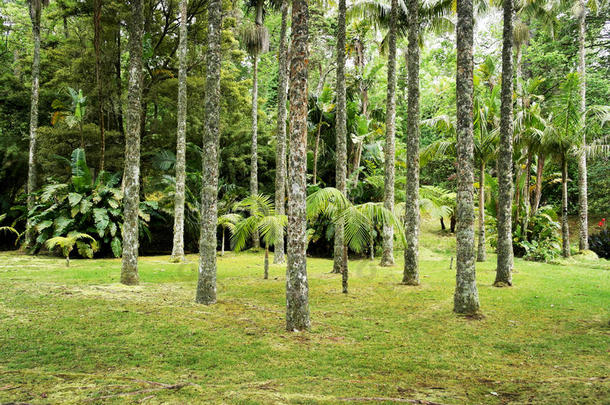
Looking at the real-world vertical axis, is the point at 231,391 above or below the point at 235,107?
below

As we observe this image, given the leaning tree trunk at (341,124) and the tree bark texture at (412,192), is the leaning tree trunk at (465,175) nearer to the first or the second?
the tree bark texture at (412,192)

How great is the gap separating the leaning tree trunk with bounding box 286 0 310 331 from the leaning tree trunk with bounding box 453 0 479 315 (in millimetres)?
2840

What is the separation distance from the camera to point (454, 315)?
674cm

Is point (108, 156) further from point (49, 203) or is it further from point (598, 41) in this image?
point (598, 41)

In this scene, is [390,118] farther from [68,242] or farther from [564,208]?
[68,242]

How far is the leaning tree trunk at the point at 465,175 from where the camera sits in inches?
265

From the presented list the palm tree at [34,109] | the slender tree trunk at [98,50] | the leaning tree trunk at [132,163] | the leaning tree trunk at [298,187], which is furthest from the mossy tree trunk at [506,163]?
the palm tree at [34,109]

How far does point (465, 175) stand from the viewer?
6832 mm

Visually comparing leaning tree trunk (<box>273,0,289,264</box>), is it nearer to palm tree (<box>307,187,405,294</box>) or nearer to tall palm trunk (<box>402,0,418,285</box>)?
tall palm trunk (<box>402,0,418,285</box>)

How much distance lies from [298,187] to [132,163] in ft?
14.6

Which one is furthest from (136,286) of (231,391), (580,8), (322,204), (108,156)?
(580,8)

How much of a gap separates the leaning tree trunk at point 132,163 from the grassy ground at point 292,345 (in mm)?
606

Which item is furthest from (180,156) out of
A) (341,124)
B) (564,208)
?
(564,208)

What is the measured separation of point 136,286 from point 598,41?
95.7ft
